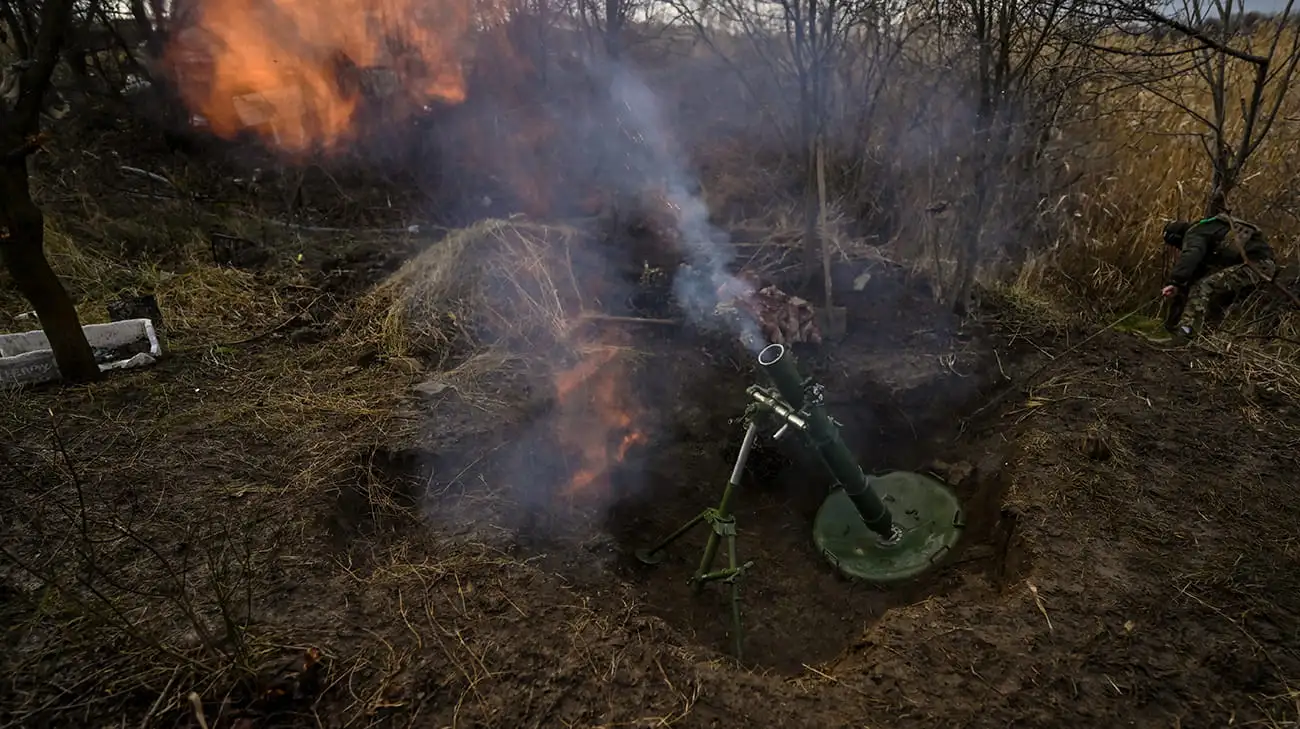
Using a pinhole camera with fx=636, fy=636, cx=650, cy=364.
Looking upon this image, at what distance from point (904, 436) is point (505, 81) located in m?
8.66

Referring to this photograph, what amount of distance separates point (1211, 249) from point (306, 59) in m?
11.0

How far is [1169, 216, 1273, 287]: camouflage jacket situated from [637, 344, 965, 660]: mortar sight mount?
10.6 ft

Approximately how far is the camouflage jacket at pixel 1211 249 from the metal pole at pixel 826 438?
3.72m

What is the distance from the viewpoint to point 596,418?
4.83 metres

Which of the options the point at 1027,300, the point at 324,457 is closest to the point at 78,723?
the point at 324,457

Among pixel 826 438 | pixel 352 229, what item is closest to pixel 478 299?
pixel 826 438

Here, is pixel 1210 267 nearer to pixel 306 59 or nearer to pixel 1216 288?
pixel 1216 288

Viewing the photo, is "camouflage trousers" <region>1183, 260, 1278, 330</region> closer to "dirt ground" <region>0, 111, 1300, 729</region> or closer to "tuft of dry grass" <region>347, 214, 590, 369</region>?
"dirt ground" <region>0, 111, 1300, 729</region>

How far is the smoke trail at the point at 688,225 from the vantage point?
5574mm

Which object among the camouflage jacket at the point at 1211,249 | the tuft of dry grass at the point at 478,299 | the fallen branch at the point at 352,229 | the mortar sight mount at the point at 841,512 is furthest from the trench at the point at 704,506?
the fallen branch at the point at 352,229

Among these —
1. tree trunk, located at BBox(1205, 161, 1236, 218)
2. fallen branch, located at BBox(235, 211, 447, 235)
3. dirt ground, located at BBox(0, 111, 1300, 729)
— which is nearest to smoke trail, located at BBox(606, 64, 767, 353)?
dirt ground, located at BBox(0, 111, 1300, 729)

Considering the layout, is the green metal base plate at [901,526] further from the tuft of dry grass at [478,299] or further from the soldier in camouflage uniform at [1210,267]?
the soldier in camouflage uniform at [1210,267]

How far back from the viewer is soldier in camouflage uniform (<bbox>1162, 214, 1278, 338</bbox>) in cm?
521

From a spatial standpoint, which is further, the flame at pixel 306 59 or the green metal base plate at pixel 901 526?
the flame at pixel 306 59
